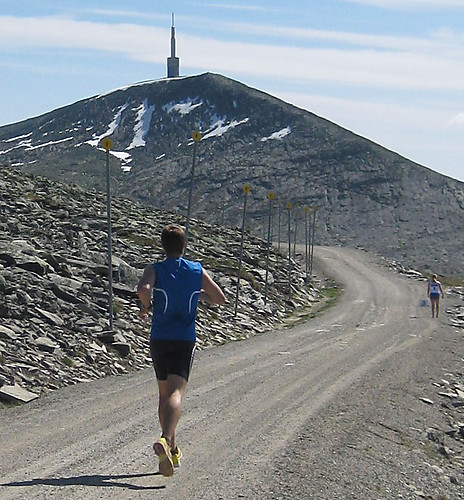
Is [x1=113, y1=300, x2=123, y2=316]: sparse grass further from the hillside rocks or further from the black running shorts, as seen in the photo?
the black running shorts

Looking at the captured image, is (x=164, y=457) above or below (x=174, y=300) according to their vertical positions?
below

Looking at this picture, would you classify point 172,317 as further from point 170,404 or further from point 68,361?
point 68,361

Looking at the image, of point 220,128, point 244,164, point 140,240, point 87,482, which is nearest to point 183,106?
point 220,128

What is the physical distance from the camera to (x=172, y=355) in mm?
8133

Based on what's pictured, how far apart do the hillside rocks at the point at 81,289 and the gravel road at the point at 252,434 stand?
100 cm

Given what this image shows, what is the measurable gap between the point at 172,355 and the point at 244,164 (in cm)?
13250

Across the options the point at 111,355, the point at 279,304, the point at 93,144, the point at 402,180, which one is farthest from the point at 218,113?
the point at 111,355

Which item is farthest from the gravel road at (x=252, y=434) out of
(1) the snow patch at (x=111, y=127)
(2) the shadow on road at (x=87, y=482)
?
(1) the snow patch at (x=111, y=127)

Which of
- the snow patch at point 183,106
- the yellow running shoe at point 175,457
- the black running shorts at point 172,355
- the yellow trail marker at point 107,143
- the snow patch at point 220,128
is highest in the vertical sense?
the snow patch at point 183,106

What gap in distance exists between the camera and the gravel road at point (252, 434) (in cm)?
820

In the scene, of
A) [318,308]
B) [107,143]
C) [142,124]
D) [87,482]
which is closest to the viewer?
[87,482]

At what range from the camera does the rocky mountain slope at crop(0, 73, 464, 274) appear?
108 m

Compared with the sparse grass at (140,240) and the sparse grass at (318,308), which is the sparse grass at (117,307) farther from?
the sparse grass at (140,240)

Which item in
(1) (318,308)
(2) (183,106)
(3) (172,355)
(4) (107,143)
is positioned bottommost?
(1) (318,308)
